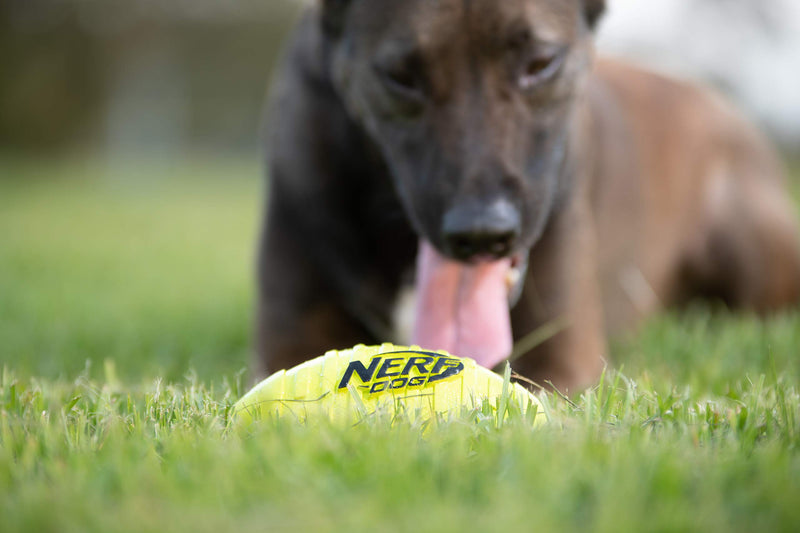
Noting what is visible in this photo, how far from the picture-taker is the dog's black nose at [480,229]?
2.07 m

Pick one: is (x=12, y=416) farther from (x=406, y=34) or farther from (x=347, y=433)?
(x=406, y=34)

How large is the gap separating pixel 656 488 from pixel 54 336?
9.06 feet

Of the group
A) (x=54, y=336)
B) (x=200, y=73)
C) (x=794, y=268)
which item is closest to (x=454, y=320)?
(x=54, y=336)

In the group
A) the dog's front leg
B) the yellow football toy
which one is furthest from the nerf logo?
the dog's front leg

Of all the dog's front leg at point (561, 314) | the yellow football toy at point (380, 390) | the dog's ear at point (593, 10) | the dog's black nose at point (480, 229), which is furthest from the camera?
the dog's ear at point (593, 10)

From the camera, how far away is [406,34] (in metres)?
2.26

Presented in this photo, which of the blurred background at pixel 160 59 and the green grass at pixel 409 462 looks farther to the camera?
the blurred background at pixel 160 59

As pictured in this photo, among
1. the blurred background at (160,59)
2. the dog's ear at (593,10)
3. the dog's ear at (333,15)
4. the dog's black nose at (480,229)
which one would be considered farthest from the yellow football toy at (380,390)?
the blurred background at (160,59)

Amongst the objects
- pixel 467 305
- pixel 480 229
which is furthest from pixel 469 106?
pixel 467 305

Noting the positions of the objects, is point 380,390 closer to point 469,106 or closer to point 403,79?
point 469,106

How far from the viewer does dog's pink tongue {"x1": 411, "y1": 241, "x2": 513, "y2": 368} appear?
2.17m

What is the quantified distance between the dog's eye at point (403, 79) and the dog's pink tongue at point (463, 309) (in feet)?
1.40

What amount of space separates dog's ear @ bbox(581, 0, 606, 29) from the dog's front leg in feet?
1.86

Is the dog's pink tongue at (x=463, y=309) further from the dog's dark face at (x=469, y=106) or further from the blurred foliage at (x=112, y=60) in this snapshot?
the blurred foliage at (x=112, y=60)
